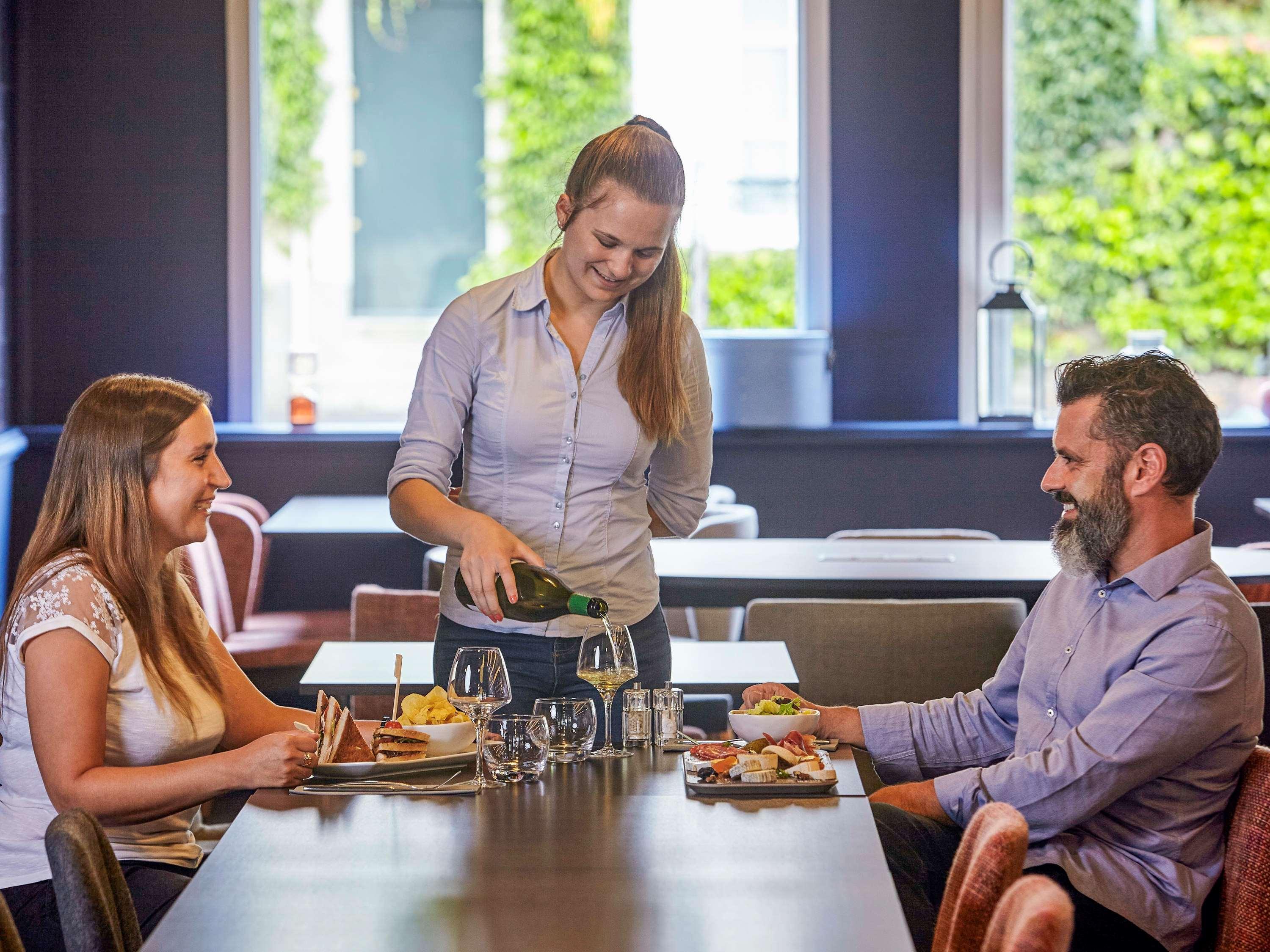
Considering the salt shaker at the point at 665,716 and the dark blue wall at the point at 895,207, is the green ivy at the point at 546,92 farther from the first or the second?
the salt shaker at the point at 665,716

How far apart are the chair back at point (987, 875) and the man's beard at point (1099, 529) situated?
26.6 inches

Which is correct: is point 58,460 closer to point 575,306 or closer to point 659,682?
point 575,306

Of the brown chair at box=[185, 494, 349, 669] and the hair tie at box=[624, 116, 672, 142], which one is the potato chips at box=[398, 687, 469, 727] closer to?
the hair tie at box=[624, 116, 672, 142]

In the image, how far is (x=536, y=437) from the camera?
211 centimetres

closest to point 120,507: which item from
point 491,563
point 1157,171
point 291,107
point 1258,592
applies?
point 491,563

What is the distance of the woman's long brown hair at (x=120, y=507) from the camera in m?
1.98

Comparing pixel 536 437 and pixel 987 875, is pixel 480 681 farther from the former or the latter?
pixel 987 875

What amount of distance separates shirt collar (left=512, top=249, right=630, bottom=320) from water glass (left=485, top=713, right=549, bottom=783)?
658 millimetres

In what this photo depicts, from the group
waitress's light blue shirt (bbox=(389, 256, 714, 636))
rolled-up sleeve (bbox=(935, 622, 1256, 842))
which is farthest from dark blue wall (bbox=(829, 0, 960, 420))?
rolled-up sleeve (bbox=(935, 622, 1256, 842))

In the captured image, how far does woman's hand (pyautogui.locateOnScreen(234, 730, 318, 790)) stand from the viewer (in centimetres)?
181

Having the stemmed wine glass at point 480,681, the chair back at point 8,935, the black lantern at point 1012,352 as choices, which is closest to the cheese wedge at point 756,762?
the stemmed wine glass at point 480,681

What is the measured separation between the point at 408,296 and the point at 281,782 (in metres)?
4.14

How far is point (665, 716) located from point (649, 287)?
69cm

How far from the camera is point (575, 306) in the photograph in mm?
2213
